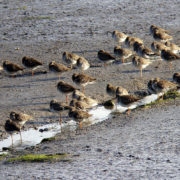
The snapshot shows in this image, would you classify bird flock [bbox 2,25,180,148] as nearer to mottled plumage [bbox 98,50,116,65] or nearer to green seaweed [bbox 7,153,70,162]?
mottled plumage [bbox 98,50,116,65]

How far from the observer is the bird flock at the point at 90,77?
1488cm

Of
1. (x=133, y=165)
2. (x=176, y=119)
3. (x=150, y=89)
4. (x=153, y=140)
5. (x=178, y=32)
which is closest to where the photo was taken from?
(x=133, y=165)

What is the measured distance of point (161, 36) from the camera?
2397 centimetres

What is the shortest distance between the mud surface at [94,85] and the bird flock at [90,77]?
45 centimetres

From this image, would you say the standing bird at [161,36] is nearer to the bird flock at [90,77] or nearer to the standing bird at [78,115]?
the bird flock at [90,77]

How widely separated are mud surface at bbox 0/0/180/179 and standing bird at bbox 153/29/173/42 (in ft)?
2.59

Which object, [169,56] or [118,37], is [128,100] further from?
[118,37]

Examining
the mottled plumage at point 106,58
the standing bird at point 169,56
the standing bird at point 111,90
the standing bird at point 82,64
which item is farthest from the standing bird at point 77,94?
the standing bird at point 169,56

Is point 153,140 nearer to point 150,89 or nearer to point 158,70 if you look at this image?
point 150,89

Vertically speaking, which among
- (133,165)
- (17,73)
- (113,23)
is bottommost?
(133,165)

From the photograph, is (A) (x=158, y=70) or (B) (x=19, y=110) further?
(A) (x=158, y=70)

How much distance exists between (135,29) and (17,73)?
30.1 ft

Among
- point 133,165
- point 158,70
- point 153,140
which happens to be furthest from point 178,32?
point 133,165

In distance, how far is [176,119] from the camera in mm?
13938
